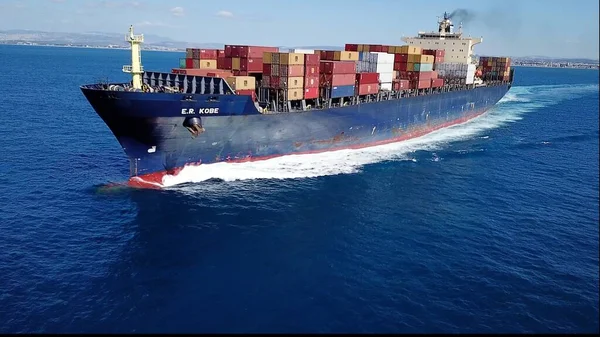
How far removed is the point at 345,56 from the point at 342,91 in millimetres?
5972

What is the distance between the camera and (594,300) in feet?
72.4

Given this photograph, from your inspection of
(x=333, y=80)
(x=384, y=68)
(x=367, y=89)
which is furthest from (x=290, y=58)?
(x=384, y=68)

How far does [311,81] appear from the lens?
43938mm

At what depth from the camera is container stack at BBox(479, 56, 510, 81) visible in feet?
318

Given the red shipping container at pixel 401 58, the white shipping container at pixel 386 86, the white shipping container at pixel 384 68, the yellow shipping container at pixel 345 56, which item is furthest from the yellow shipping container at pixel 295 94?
the red shipping container at pixel 401 58

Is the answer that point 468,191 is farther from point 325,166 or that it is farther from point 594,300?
point 594,300

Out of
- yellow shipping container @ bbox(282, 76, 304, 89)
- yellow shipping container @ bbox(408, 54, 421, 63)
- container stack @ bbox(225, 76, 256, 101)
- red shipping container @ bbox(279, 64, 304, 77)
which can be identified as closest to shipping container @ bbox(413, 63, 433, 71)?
yellow shipping container @ bbox(408, 54, 421, 63)

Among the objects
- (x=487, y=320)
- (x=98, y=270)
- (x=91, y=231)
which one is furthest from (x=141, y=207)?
(x=487, y=320)

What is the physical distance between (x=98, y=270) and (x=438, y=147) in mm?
43967

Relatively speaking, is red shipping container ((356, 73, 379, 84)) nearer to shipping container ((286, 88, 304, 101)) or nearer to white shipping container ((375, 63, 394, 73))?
white shipping container ((375, 63, 394, 73))

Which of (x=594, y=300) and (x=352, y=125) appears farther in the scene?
(x=352, y=125)

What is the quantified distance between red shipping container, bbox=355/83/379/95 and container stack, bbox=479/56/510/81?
56693 millimetres

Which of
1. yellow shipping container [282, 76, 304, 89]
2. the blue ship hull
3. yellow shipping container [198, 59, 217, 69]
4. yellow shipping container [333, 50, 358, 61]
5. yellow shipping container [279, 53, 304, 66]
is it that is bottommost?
the blue ship hull

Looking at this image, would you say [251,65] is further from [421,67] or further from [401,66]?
[421,67]
